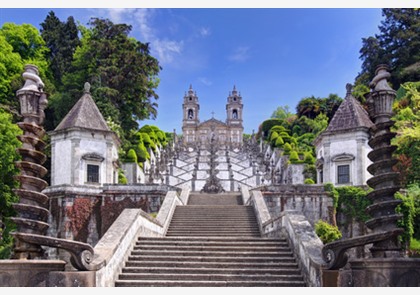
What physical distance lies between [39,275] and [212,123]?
89.9 metres

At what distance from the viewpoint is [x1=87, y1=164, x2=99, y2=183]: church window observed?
2606 cm

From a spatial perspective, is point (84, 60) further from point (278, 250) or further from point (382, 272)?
point (382, 272)

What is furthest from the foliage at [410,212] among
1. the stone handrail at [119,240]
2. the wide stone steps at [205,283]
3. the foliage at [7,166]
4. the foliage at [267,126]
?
the foliage at [267,126]

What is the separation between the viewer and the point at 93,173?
1032 inches

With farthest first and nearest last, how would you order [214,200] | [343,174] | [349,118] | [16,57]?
[16,57]
[349,118]
[343,174]
[214,200]

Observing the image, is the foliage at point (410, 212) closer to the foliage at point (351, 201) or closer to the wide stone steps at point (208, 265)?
A: the foliage at point (351, 201)

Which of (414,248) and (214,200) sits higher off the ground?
(214,200)

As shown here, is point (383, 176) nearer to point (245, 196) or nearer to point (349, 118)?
point (245, 196)

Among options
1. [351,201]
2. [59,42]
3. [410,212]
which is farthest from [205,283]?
[59,42]

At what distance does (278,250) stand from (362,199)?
44.6ft

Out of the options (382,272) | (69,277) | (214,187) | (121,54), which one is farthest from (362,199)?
(121,54)

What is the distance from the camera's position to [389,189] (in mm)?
8758

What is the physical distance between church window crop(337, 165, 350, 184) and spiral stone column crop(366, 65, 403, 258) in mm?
17655

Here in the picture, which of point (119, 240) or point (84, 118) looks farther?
point (84, 118)
